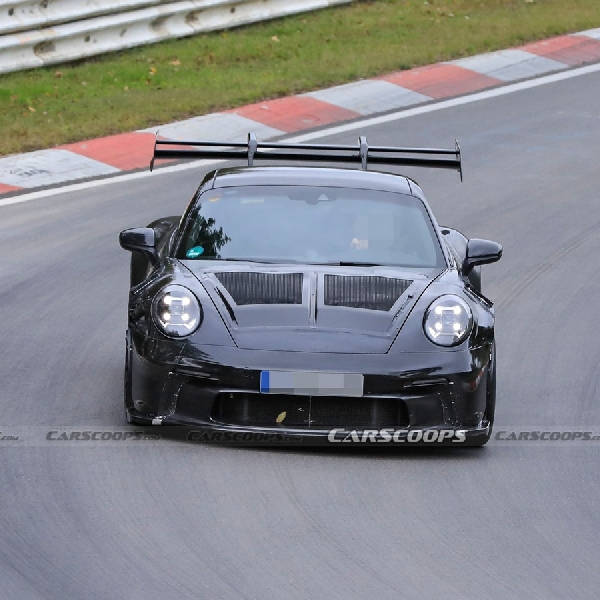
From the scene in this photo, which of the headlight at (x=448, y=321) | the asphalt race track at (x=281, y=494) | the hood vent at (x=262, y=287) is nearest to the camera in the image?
the asphalt race track at (x=281, y=494)

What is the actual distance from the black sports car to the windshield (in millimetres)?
16

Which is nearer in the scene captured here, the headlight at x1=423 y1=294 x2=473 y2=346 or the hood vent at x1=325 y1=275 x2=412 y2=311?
the headlight at x1=423 y1=294 x2=473 y2=346

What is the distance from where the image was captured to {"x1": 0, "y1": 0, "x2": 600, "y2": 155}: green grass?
1555 cm

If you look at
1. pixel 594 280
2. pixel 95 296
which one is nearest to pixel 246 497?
pixel 95 296

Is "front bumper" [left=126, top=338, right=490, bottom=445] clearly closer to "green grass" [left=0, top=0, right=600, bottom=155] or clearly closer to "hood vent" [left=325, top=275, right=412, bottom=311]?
"hood vent" [left=325, top=275, right=412, bottom=311]

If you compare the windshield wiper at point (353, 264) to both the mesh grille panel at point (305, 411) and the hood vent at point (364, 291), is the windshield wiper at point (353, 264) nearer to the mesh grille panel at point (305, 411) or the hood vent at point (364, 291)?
the hood vent at point (364, 291)

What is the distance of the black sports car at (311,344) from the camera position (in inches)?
261

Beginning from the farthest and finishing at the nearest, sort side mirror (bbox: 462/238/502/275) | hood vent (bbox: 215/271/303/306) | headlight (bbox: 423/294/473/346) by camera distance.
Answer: side mirror (bbox: 462/238/502/275)
hood vent (bbox: 215/271/303/306)
headlight (bbox: 423/294/473/346)

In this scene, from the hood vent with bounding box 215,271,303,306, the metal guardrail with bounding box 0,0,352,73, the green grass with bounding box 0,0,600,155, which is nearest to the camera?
the hood vent with bounding box 215,271,303,306

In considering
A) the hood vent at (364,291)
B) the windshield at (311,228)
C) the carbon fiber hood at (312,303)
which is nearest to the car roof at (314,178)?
the windshield at (311,228)

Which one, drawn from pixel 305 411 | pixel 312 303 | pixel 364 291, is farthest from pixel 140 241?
pixel 305 411

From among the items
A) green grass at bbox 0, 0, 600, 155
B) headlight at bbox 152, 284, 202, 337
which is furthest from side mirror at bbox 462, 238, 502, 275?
green grass at bbox 0, 0, 600, 155

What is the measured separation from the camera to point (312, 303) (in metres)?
6.93

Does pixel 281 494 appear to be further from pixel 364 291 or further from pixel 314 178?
pixel 314 178
